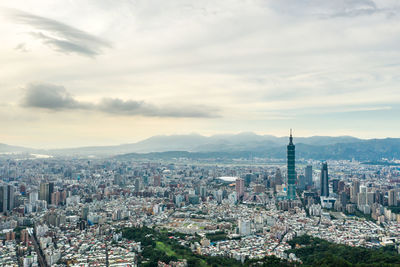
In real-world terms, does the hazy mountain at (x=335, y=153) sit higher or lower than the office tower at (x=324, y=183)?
higher

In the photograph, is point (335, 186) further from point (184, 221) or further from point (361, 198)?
point (184, 221)

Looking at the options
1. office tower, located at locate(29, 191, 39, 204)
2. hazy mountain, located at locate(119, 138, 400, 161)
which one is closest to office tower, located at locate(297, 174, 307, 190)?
office tower, located at locate(29, 191, 39, 204)

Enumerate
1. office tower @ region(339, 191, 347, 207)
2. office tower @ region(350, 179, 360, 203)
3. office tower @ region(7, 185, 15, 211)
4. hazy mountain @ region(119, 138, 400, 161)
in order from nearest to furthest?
office tower @ region(7, 185, 15, 211) < office tower @ region(339, 191, 347, 207) < office tower @ region(350, 179, 360, 203) < hazy mountain @ region(119, 138, 400, 161)

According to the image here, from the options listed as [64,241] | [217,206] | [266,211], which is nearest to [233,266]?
[64,241]

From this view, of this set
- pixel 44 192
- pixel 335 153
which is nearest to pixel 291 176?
pixel 44 192

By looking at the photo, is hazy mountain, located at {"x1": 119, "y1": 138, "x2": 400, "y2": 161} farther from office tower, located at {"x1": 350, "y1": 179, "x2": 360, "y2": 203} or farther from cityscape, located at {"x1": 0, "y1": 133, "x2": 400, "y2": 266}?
office tower, located at {"x1": 350, "y1": 179, "x2": 360, "y2": 203}

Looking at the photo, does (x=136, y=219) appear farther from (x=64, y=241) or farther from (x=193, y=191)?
(x=193, y=191)

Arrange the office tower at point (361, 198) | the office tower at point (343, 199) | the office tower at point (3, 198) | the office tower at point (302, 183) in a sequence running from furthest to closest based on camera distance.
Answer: the office tower at point (302, 183) → the office tower at point (343, 199) → the office tower at point (361, 198) → the office tower at point (3, 198)

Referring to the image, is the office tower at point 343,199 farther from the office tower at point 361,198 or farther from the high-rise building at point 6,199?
the high-rise building at point 6,199

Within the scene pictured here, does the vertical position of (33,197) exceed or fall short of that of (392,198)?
it falls short

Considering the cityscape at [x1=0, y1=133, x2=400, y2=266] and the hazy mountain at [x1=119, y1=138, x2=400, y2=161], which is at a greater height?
the hazy mountain at [x1=119, y1=138, x2=400, y2=161]

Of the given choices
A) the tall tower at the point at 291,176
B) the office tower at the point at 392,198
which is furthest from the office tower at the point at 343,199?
the tall tower at the point at 291,176
